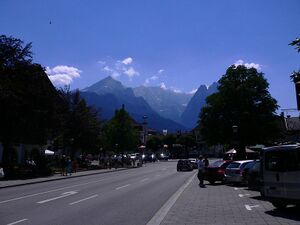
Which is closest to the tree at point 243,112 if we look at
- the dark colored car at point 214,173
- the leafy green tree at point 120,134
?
the leafy green tree at point 120,134

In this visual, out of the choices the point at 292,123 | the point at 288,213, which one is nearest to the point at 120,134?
the point at 292,123

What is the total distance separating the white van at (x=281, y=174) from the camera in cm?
1367

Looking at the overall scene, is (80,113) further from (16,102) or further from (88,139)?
(16,102)

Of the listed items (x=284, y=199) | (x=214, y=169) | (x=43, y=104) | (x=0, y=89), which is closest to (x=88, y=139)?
(x=43, y=104)

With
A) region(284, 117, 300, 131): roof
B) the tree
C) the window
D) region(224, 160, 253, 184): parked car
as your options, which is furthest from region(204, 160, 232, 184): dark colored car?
region(284, 117, 300, 131): roof

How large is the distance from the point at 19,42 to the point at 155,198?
28.3 m

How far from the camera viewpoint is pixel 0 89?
128 feet

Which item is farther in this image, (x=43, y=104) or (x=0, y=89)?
(x=43, y=104)

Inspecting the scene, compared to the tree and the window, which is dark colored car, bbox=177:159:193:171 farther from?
the window

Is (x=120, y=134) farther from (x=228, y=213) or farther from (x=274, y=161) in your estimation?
(x=228, y=213)

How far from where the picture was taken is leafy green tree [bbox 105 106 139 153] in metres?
82.8

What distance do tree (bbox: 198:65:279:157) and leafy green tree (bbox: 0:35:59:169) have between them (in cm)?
2413

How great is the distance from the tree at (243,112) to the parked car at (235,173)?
33.9 meters

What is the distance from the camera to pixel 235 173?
2644 cm
